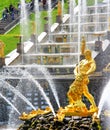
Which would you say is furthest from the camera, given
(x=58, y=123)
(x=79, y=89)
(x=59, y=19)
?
(x=59, y=19)

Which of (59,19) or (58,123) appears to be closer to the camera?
(58,123)

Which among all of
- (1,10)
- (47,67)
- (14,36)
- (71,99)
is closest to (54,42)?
(14,36)

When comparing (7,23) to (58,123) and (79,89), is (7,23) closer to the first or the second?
(79,89)

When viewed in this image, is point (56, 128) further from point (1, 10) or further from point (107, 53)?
point (1, 10)

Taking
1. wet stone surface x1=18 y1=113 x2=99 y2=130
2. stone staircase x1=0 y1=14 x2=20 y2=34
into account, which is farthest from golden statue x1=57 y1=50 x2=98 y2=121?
stone staircase x1=0 y1=14 x2=20 y2=34

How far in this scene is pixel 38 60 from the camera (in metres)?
37.4

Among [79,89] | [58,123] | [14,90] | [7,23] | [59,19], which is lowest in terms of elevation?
[14,90]

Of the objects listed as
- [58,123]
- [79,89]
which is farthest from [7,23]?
[58,123]

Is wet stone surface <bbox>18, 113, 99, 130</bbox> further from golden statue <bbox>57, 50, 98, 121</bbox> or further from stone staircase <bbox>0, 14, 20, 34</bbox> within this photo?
stone staircase <bbox>0, 14, 20, 34</bbox>

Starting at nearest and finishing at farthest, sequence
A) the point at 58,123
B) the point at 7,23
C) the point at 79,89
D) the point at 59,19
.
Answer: the point at 58,123, the point at 79,89, the point at 59,19, the point at 7,23

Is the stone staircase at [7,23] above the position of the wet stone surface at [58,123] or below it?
above

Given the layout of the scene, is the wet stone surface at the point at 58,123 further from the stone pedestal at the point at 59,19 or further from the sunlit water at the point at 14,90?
the stone pedestal at the point at 59,19

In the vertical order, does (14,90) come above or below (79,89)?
below

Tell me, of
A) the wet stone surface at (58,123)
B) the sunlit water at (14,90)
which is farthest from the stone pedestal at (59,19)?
the wet stone surface at (58,123)
